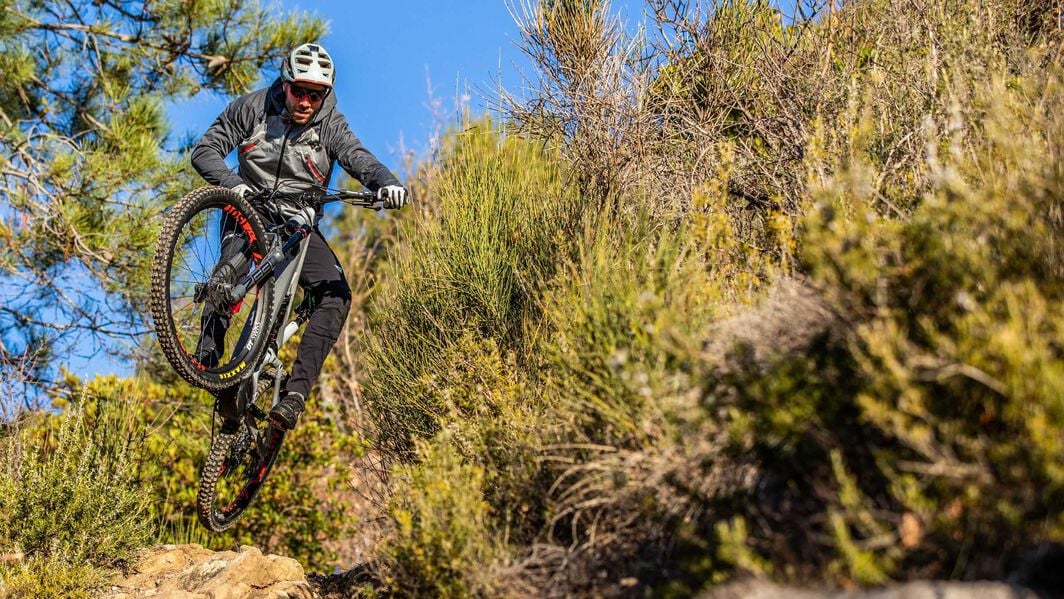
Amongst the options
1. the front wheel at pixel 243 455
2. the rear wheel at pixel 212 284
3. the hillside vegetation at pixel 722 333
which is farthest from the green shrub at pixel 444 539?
the front wheel at pixel 243 455

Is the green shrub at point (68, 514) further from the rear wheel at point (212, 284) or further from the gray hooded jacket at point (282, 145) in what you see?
the gray hooded jacket at point (282, 145)

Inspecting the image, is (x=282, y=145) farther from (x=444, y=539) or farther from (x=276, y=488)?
(x=276, y=488)

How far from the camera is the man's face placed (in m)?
5.43

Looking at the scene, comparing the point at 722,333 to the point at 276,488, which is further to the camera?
the point at 276,488

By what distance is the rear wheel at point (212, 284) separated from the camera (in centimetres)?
455

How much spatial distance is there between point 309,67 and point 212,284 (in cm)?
133

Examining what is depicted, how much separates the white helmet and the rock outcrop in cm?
266

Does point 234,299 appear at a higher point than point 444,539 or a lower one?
higher

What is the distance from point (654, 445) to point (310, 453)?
9.64m

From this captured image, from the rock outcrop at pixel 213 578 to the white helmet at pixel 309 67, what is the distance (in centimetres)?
266

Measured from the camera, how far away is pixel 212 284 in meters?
4.75

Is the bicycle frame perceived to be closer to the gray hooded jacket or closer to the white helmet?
the gray hooded jacket

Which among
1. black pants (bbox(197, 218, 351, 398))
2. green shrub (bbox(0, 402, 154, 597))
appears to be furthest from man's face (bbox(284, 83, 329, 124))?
green shrub (bbox(0, 402, 154, 597))

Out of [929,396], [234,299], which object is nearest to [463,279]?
[234,299]
